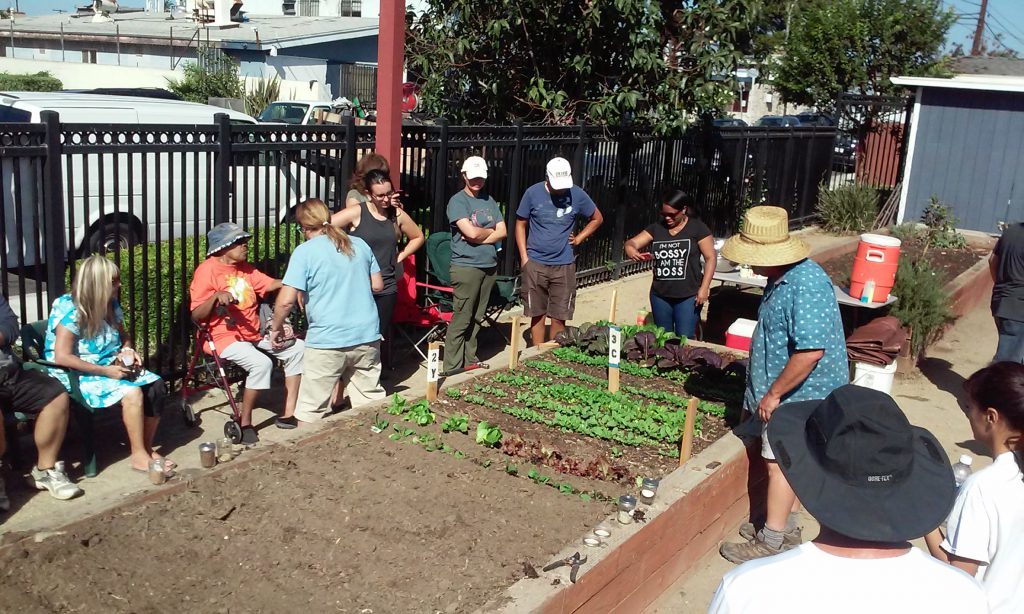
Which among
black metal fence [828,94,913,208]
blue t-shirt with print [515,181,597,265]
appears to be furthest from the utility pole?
blue t-shirt with print [515,181,597,265]

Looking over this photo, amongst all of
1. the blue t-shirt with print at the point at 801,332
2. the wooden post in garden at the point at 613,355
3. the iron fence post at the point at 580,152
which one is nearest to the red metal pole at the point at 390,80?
the wooden post in garden at the point at 613,355

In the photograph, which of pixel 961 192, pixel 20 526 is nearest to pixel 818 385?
pixel 20 526

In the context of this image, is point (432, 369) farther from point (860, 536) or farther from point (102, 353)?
point (860, 536)

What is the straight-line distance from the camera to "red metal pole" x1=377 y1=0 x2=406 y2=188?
7.78 meters

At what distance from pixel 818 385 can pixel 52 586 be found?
3779 mm

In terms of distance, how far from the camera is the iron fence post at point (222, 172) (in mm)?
7023

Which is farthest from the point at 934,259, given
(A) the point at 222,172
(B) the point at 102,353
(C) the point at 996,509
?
(B) the point at 102,353

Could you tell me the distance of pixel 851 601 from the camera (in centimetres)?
218

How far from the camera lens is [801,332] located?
4922mm

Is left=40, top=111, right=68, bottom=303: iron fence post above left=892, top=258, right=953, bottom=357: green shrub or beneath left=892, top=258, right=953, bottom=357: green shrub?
above

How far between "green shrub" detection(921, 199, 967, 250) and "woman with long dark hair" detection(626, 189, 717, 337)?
9.10m

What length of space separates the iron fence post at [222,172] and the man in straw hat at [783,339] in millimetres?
3769

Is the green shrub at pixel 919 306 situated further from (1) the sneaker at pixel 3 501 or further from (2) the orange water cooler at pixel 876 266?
(1) the sneaker at pixel 3 501

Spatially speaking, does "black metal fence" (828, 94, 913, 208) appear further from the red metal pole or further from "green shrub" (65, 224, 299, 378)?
"green shrub" (65, 224, 299, 378)
